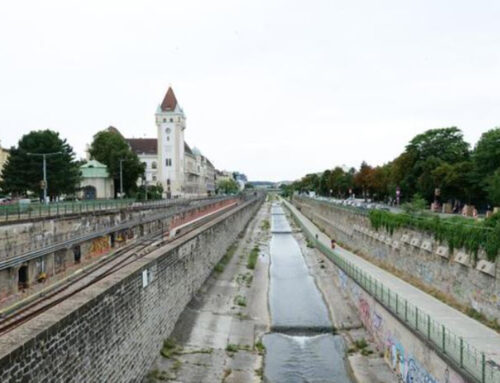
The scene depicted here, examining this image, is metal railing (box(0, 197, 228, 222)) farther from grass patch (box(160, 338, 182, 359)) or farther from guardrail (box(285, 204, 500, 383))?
guardrail (box(285, 204, 500, 383))

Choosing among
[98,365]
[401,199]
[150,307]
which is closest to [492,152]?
[401,199]

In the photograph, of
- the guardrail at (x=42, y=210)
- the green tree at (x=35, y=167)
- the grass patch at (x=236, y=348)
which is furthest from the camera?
the green tree at (x=35, y=167)

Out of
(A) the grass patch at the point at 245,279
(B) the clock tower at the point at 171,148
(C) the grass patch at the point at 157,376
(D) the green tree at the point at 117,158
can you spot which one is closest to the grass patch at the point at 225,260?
(A) the grass patch at the point at 245,279

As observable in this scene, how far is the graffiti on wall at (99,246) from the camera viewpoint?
1250 inches

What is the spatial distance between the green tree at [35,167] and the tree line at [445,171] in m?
40.1

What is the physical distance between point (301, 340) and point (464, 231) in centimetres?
905

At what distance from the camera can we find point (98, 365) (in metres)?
Result: 11.4

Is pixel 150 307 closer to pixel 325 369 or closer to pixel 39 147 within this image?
pixel 325 369

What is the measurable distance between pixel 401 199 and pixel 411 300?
5688 cm

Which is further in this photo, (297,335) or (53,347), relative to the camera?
(297,335)

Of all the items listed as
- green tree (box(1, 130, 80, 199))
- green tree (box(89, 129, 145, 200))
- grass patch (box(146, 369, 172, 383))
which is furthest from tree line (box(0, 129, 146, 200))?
grass patch (box(146, 369, 172, 383))

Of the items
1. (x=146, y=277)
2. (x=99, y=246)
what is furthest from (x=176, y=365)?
(x=99, y=246)

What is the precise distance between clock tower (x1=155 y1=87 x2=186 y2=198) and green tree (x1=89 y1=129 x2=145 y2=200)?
96.2 ft

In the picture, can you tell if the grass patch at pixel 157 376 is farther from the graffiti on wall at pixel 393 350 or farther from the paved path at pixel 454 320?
the paved path at pixel 454 320
